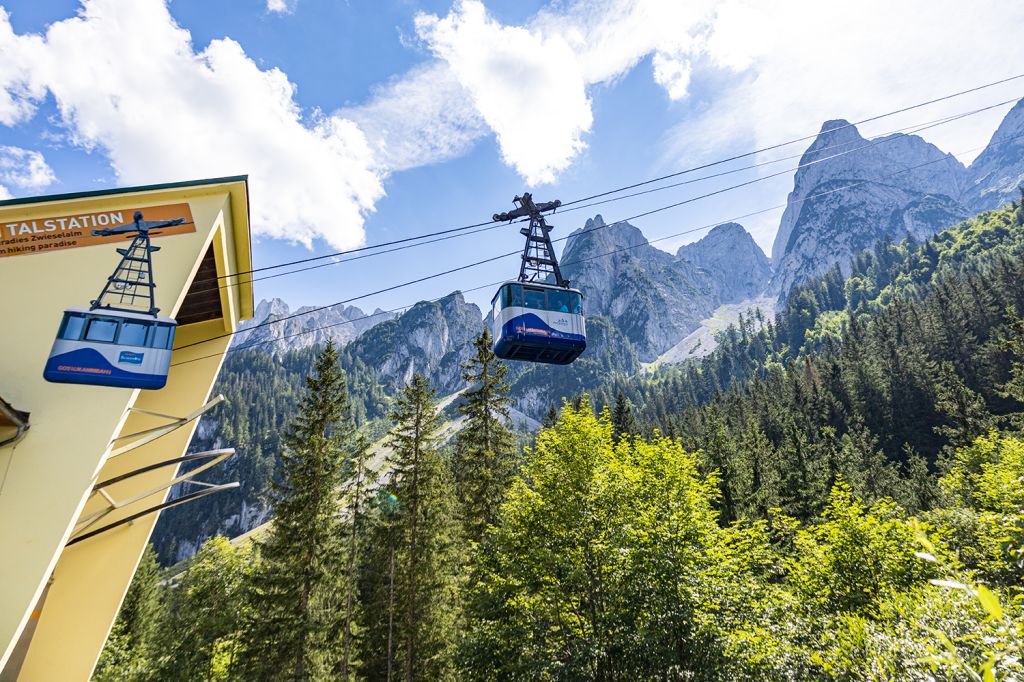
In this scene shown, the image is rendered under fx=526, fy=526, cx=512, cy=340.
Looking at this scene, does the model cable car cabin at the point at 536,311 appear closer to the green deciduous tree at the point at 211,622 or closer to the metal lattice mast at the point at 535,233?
the metal lattice mast at the point at 535,233

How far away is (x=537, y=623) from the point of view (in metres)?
16.8

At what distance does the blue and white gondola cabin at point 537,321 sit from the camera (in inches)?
707

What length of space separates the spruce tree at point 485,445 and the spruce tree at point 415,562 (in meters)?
2.11

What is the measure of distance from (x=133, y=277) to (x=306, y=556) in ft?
50.9

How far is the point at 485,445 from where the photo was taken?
33.4 m

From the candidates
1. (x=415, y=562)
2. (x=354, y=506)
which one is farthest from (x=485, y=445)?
(x=354, y=506)

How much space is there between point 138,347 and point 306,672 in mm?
17740

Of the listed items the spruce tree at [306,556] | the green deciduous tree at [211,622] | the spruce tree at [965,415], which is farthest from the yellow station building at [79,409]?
the spruce tree at [965,415]

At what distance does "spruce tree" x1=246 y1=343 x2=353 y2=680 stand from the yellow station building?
24.0 ft

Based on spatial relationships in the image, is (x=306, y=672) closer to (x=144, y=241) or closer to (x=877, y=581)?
(x=144, y=241)

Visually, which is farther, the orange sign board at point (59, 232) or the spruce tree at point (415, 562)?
the spruce tree at point (415, 562)

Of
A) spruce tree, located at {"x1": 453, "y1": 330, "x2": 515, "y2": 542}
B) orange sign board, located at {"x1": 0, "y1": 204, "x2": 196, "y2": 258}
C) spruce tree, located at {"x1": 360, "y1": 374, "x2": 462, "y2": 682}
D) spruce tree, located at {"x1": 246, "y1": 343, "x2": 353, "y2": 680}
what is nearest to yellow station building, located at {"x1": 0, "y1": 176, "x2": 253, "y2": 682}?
orange sign board, located at {"x1": 0, "y1": 204, "x2": 196, "y2": 258}

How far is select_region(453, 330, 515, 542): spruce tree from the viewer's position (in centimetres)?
3162

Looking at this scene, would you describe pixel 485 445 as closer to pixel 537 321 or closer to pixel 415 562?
pixel 415 562
